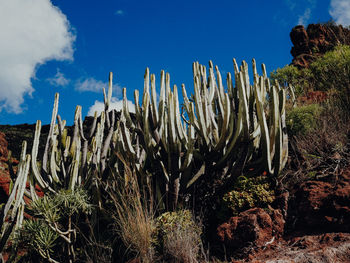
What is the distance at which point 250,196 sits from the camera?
11.8ft

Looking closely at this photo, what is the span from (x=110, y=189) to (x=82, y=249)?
86cm

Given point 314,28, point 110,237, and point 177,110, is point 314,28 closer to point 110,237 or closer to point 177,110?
point 177,110

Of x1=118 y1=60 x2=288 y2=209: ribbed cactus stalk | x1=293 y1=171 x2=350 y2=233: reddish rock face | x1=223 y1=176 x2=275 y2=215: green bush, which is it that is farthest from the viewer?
x1=118 y1=60 x2=288 y2=209: ribbed cactus stalk

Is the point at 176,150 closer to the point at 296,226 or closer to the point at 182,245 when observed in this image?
the point at 182,245

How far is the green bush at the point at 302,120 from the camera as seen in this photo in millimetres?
5059

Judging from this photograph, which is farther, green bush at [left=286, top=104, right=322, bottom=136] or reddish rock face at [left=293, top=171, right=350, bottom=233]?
green bush at [left=286, top=104, right=322, bottom=136]

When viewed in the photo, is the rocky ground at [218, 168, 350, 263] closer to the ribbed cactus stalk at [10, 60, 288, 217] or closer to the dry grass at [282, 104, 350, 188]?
the dry grass at [282, 104, 350, 188]

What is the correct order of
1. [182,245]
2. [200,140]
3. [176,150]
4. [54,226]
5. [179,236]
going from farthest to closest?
[200,140] → [176,150] → [54,226] → [179,236] → [182,245]

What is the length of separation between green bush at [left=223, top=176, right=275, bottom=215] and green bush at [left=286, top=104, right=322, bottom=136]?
171cm

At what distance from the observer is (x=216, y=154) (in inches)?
162

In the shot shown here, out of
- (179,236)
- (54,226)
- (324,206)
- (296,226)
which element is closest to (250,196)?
(296,226)

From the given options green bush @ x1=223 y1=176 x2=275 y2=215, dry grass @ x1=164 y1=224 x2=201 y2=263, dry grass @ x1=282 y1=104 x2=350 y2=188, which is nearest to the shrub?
dry grass @ x1=164 y1=224 x2=201 y2=263

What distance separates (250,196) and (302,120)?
2325 millimetres

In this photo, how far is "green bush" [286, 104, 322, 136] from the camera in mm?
5059
